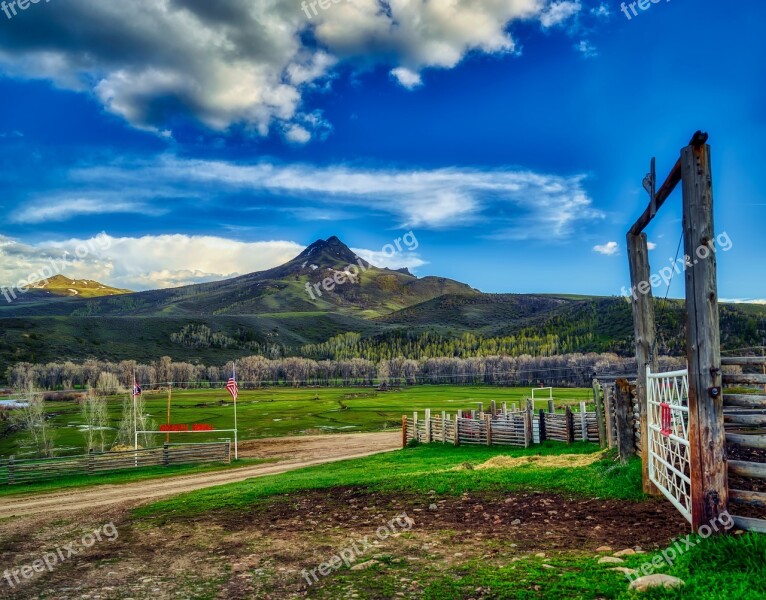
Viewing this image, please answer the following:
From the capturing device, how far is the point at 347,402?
101 m

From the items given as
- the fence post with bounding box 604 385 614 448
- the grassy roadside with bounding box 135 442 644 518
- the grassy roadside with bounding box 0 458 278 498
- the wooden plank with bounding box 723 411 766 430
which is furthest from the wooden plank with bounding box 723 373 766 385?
the grassy roadside with bounding box 0 458 278 498

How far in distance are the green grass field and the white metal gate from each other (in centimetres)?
4505

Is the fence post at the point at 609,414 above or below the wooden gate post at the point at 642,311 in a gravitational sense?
below

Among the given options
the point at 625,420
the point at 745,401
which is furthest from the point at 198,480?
the point at 745,401

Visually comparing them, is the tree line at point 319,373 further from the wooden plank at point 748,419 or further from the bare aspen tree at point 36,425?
the wooden plank at point 748,419

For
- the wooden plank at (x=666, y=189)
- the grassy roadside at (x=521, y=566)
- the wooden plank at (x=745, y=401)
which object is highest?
the wooden plank at (x=666, y=189)

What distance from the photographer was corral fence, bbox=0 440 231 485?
30.4 metres

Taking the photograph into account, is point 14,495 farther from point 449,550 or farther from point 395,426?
point 395,426

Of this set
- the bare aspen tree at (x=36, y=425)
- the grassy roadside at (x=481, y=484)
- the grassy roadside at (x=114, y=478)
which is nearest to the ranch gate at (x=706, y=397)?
the grassy roadside at (x=481, y=484)

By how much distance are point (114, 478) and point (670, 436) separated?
98.3 ft

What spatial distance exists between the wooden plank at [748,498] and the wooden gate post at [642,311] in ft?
13.4

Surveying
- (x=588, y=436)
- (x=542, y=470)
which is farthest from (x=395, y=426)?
(x=542, y=470)

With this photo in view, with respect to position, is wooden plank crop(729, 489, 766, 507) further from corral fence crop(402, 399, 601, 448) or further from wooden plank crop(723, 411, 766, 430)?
corral fence crop(402, 399, 601, 448)

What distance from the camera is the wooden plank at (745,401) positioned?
7180mm
